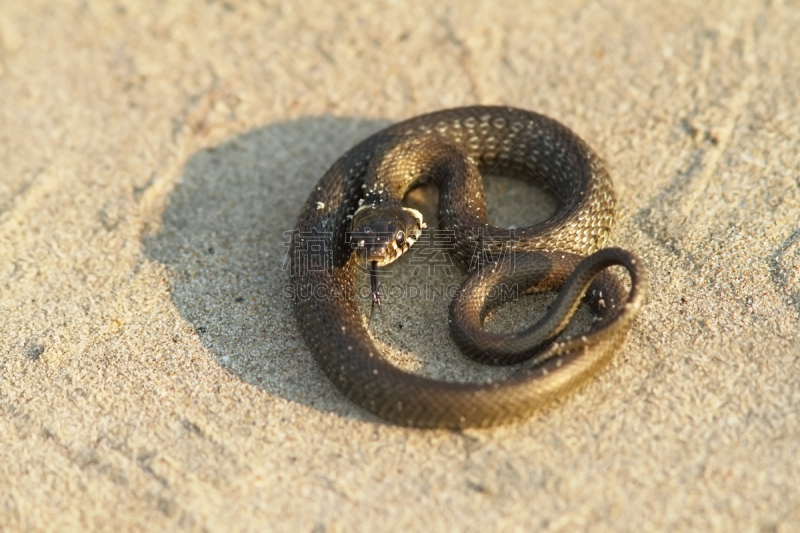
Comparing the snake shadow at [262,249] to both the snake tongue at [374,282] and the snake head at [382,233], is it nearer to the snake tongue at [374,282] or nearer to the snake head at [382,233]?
the snake tongue at [374,282]

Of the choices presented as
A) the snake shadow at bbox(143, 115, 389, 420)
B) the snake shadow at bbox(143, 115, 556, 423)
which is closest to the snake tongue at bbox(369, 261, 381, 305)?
the snake shadow at bbox(143, 115, 556, 423)

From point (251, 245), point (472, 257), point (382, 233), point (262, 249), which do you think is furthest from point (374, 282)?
point (251, 245)

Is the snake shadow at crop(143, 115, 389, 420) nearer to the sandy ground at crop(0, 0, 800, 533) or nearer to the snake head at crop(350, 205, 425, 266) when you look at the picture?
the sandy ground at crop(0, 0, 800, 533)

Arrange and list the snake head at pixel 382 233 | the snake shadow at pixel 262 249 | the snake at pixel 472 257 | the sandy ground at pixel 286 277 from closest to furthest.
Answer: the sandy ground at pixel 286 277, the snake at pixel 472 257, the snake shadow at pixel 262 249, the snake head at pixel 382 233

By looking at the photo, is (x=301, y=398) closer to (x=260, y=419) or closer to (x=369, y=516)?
(x=260, y=419)

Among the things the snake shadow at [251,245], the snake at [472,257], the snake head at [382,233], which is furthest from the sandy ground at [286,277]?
the snake head at [382,233]

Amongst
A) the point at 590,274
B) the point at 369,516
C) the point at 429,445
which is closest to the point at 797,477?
the point at 590,274
